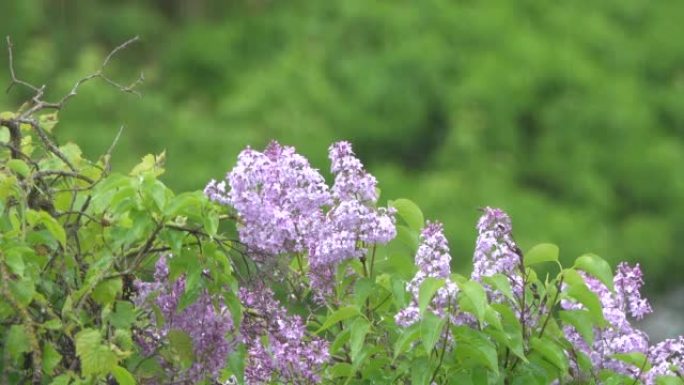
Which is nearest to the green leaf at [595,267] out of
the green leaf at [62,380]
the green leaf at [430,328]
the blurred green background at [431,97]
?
the green leaf at [430,328]

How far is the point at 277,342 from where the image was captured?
2637 millimetres

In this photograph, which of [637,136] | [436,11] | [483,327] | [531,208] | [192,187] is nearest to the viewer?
[483,327]

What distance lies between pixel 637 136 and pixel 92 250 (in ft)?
39.9

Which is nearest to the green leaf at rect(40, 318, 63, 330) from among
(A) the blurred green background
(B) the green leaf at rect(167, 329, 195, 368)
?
(B) the green leaf at rect(167, 329, 195, 368)

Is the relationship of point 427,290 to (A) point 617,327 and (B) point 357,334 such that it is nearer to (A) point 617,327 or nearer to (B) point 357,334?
(B) point 357,334

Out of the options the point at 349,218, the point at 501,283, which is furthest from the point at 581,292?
the point at 349,218

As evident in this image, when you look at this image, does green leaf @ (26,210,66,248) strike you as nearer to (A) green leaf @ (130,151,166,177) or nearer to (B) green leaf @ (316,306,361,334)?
(A) green leaf @ (130,151,166,177)

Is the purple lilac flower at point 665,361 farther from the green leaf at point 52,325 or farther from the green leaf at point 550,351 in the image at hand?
the green leaf at point 52,325

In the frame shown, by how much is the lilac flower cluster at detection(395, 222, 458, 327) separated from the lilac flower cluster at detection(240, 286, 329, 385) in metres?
0.19

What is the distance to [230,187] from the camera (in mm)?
2568

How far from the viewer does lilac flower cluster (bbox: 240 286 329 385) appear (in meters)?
2.62

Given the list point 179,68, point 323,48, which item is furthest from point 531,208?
point 179,68

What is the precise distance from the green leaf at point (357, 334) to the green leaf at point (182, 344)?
255 mm

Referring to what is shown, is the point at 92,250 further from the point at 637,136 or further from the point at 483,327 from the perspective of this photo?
the point at 637,136
